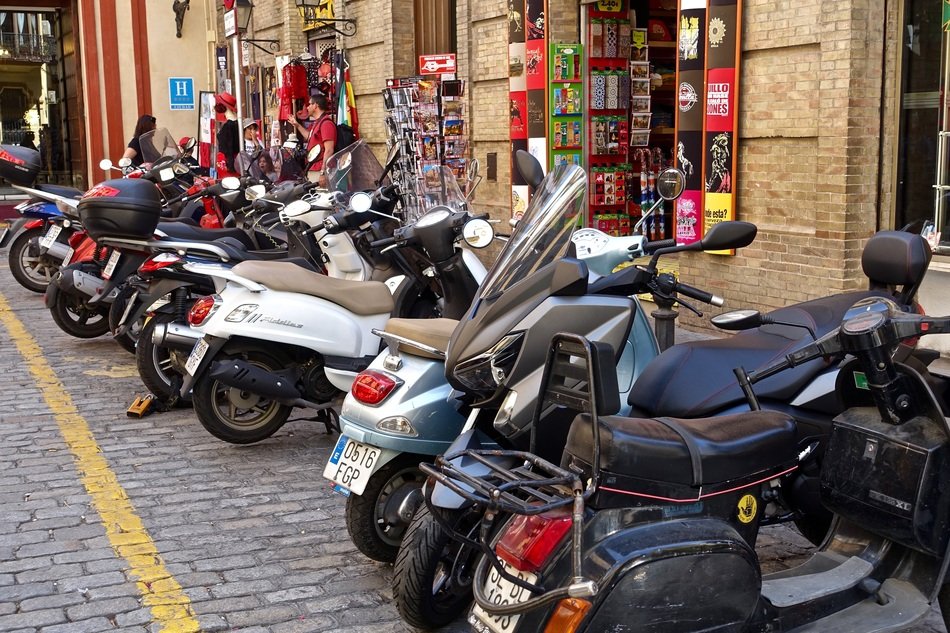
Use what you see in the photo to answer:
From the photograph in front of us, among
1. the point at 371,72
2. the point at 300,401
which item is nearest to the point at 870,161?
the point at 300,401

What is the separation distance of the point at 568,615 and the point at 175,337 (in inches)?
175

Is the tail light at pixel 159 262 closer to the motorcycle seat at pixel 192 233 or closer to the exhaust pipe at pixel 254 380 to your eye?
the motorcycle seat at pixel 192 233

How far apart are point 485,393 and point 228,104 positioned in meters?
15.0

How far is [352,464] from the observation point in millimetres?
4461

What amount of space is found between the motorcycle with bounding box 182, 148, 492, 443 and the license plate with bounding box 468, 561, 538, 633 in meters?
2.94

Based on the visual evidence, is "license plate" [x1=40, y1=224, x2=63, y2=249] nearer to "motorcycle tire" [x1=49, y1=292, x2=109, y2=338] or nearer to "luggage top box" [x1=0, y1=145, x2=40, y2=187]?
"luggage top box" [x1=0, y1=145, x2=40, y2=187]

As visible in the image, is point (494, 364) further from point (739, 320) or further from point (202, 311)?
point (202, 311)

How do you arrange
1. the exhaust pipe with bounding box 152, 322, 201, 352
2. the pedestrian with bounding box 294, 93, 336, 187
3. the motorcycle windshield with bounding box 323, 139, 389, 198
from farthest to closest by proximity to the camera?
the pedestrian with bounding box 294, 93, 336, 187 < the motorcycle windshield with bounding box 323, 139, 389, 198 < the exhaust pipe with bounding box 152, 322, 201, 352

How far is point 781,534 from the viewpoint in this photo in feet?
16.8

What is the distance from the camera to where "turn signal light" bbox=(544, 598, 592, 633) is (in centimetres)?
287

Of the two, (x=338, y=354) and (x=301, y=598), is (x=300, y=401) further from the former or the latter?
(x=301, y=598)

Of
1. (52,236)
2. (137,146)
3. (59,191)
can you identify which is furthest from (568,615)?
(137,146)

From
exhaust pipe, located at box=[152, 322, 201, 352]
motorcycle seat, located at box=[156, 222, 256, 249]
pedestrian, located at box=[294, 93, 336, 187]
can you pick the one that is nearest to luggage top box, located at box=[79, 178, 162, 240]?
motorcycle seat, located at box=[156, 222, 256, 249]

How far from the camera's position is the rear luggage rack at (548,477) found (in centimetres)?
290
